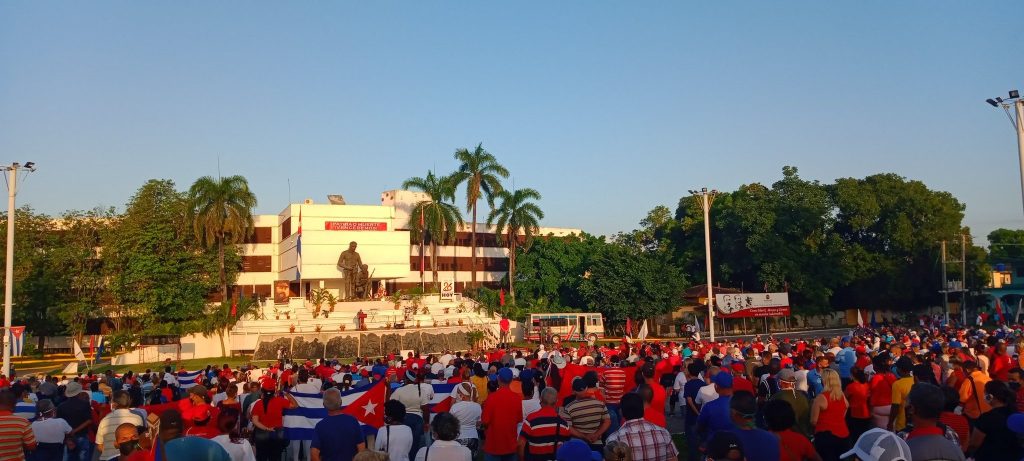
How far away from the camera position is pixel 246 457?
24.3 feet

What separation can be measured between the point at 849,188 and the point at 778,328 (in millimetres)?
13540

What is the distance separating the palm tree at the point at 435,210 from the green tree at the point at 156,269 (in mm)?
16638

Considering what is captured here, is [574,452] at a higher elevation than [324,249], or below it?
below

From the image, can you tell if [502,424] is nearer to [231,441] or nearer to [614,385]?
[231,441]

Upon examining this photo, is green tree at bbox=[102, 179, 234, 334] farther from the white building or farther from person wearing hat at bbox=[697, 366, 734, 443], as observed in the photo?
person wearing hat at bbox=[697, 366, 734, 443]

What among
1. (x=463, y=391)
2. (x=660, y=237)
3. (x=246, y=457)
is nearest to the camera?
(x=246, y=457)

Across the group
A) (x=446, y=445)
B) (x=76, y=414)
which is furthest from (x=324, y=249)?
(x=446, y=445)

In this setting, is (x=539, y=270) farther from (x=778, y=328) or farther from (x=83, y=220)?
(x=83, y=220)

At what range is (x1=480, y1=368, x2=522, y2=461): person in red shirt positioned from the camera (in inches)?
359

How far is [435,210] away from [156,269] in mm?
21151

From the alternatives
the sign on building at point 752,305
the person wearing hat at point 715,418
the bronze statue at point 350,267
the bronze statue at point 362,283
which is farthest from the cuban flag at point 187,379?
the sign on building at point 752,305

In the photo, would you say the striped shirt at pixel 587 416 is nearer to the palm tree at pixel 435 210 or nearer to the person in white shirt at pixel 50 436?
the person in white shirt at pixel 50 436

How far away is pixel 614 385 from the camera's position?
1244 centimetres

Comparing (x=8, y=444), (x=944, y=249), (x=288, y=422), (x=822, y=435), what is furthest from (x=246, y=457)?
(x=944, y=249)
